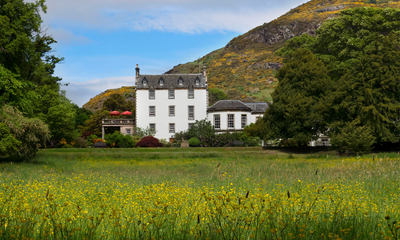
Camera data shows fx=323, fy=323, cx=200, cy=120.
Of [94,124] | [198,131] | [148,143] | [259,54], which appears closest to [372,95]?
[198,131]

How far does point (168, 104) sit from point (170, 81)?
3.77 m

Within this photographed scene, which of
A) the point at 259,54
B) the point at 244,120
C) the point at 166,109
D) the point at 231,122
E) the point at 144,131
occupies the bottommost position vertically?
the point at 144,131

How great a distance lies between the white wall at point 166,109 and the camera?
5041cm

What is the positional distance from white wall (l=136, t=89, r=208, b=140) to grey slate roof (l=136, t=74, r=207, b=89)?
2.21 ft

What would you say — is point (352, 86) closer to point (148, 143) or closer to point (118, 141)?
point (148, 143)

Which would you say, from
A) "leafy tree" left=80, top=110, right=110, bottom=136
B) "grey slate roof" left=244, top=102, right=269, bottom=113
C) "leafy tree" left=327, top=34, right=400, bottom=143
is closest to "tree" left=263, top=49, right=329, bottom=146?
"leafy tree" left=327, top=34, right=400, bottom=143

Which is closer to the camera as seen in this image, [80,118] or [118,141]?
[118,141]

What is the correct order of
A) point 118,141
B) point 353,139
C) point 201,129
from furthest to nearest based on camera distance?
1. point 201,129
2. point 118,141
3. point 353,139

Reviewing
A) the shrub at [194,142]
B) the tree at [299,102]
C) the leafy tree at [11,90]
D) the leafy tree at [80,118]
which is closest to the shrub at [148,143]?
the shrub at [194,142]

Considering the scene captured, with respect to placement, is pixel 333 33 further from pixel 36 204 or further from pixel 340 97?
pixel 36 204

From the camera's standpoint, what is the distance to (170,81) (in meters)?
51.6

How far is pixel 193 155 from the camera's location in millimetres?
28125

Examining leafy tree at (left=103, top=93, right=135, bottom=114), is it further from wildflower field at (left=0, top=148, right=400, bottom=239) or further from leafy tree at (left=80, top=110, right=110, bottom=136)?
wildflower field at (left=0, top=148, right=400, bottom=239)

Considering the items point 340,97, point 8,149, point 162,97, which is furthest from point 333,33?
point 8,149
